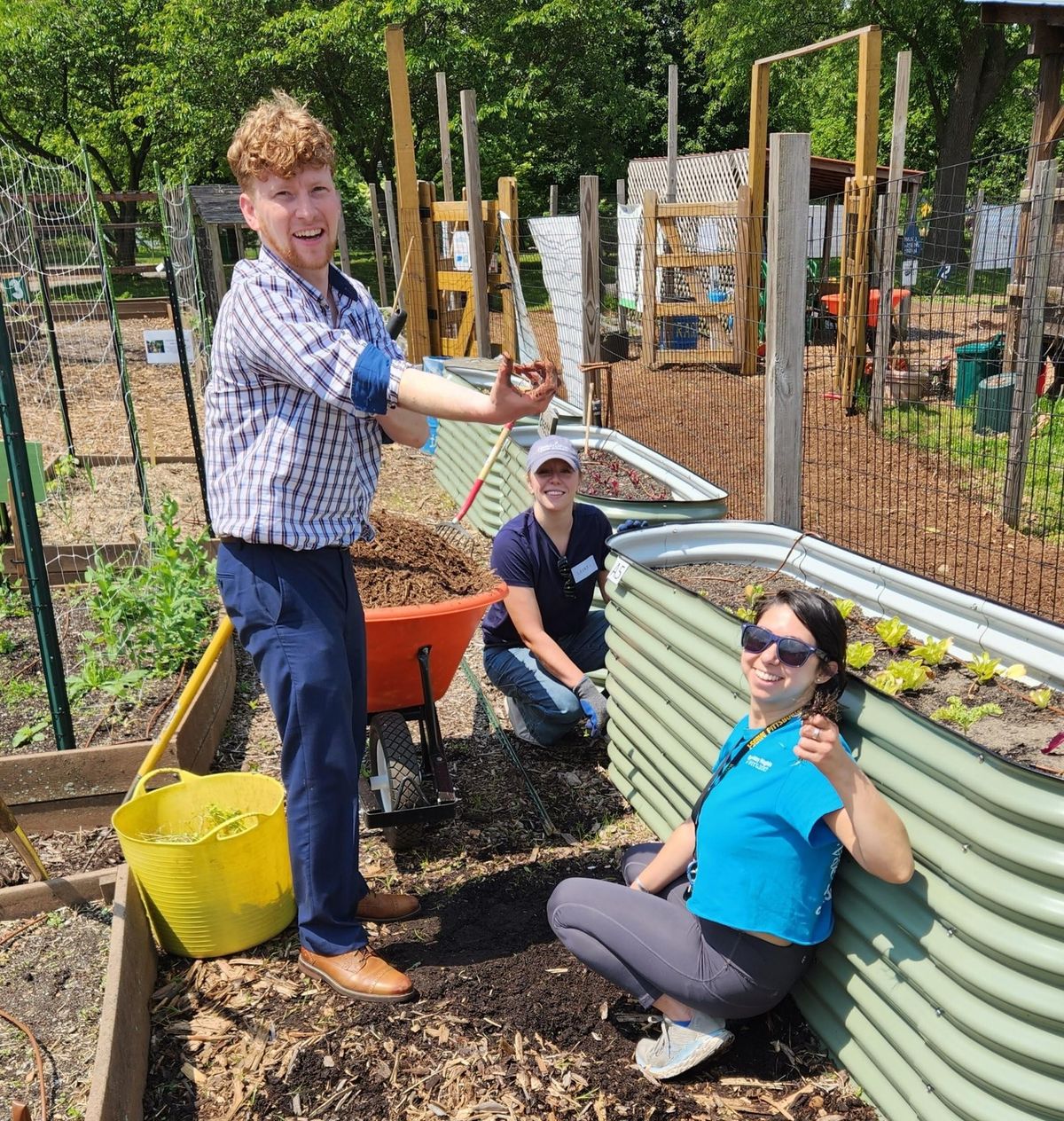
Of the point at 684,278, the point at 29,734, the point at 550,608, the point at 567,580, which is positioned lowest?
the point at 29,734

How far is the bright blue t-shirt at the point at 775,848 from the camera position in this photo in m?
2.12

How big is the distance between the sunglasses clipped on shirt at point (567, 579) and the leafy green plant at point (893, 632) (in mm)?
1262

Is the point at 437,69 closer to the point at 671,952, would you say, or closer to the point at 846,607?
the point at 846,607

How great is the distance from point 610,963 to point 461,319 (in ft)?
28.0

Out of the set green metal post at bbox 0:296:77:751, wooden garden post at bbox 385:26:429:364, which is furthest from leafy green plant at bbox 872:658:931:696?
wooden garden post at bbox 385:26:429:364

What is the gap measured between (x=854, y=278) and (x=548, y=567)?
624cm

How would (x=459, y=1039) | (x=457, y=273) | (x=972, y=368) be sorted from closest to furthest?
1. (x=459, y=1039)
2. (x=972, y=368)
3. (x=457, y=273)

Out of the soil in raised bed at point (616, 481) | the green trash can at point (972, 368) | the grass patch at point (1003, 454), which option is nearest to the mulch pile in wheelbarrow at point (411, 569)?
the soil in raised bed at point (616, 481)

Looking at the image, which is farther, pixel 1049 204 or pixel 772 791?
pixel 1049 204

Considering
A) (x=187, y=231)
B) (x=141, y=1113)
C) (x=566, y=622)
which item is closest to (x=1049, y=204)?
(x=566, y=622)

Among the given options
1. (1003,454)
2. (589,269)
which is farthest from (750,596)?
(1003,454)

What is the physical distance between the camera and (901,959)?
205 cm

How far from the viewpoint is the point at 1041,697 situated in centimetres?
260

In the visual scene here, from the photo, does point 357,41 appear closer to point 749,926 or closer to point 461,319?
point 461,319
